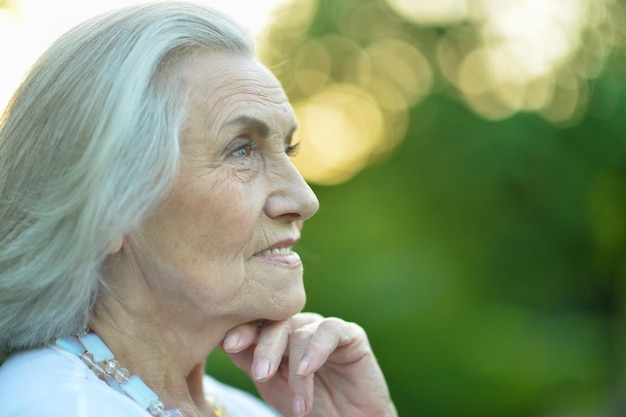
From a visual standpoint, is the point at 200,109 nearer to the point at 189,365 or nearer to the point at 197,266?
the point at 197,266

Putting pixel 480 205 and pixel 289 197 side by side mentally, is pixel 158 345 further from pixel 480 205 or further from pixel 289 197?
pixel 480 205

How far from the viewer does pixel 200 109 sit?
2.24m

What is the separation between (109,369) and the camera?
2176mm

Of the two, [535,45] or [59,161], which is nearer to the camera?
[59,161]

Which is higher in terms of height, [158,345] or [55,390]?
[55,390]

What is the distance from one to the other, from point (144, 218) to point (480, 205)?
983 centimetres

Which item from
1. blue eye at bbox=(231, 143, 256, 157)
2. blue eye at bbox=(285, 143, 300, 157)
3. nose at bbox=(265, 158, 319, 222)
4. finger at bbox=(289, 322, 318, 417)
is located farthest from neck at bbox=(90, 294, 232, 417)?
blue eye at bbox=(285, 143, 300, 157)

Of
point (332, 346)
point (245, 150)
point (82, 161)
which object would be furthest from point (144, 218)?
point (332, 346)

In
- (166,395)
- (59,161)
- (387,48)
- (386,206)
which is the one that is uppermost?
(59,161)

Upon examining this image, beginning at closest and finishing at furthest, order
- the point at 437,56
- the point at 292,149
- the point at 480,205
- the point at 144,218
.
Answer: the point at 144,218, the point at 292,149, the point at 480,205, the point at 437,56

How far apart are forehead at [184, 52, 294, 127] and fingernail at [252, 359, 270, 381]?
0.77 meters

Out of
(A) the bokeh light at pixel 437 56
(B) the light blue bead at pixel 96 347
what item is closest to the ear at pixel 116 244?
(B) the light blue bead at pixel 96 347

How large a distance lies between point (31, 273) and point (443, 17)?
1206 centimetres

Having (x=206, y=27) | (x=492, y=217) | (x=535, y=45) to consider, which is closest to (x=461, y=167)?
(x=492, y=217)
